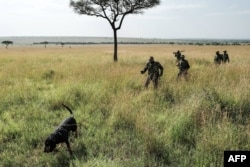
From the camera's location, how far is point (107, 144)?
6234 millimetres

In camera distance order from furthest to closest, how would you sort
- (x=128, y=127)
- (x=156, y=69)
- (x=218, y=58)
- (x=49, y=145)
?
(x=218, y=58)
(x=156, y=69)
(x=128, y=127)
(x=49, y=145)

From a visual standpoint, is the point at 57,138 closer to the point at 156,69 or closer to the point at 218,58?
the point at 156,69

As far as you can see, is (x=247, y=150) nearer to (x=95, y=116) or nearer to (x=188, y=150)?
(x=188, y=150)

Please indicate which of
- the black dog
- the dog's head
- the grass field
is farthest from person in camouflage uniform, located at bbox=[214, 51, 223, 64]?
the dog's head

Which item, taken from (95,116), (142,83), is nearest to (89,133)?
(95,116)

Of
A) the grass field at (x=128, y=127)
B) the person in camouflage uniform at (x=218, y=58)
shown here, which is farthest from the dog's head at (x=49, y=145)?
the person in camouflage uniform at (x=218, y=58)

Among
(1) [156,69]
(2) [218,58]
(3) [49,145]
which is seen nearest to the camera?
(3) [49,145]

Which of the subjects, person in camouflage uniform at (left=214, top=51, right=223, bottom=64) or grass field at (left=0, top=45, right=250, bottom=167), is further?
person in camouflage uniform at (left=214, top=51, right=223, bottom=64)

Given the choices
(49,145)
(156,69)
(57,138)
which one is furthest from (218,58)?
(49,145)

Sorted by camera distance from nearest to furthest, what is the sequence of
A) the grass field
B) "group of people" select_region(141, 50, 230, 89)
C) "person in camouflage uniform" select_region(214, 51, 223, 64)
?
the grass field → "group of people" select_region(141, 50, 230, 89) → "person in camouflage uniform" select_region(214, 51, 223, 64)

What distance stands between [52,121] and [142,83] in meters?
5.30

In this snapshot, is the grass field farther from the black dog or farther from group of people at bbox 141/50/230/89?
group of people at bbox 141/50/230/89

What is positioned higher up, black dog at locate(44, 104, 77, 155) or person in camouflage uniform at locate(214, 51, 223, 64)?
person in camouflage uniform at locate(214, 51, 223, 64)

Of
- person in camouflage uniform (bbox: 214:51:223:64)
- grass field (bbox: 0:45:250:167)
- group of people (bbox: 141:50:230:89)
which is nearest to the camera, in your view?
grass field (bbox: 0:45:250:167)
